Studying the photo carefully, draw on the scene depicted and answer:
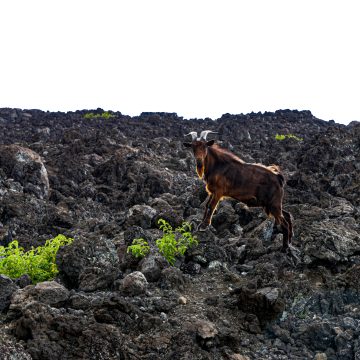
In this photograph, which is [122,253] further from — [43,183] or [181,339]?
[43,183]

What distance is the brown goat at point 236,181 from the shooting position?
9.55 m

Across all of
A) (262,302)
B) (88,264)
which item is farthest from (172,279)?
(262,302)

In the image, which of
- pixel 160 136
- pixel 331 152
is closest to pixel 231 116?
pixel 160 136

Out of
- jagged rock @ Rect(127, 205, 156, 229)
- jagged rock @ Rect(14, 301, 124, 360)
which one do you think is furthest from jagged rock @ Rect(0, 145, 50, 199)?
jagged rock @ Rect(14, 301, 124, 360)

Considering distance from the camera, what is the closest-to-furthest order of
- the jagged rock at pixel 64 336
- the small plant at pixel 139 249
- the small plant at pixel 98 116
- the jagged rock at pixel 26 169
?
the jagged rock at pixel 64 336 < the small plant at pixel 139 249 < the jagged rock at pixel 26 169 < the small plant at pixel 98 116

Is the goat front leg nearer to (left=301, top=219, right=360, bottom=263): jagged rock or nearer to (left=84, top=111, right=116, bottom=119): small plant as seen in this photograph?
(left=301, top=219, right=360, bottom=263): jagged rock

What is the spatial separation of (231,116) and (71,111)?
40.8 feet

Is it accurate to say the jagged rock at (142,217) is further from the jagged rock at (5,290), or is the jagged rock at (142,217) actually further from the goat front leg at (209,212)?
the jagged rock at (5,290)

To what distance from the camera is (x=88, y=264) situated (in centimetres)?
770

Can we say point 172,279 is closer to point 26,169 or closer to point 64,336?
point 64,336

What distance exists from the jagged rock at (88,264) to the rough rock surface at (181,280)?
0.05ft

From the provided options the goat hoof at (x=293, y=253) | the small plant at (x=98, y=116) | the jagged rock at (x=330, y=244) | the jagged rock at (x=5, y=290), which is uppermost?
the small plant at (x=98, y=116)

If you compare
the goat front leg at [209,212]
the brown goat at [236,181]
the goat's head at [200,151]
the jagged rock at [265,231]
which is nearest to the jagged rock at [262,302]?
the brown goat at [236,181]

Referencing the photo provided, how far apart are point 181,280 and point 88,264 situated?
145 cm
